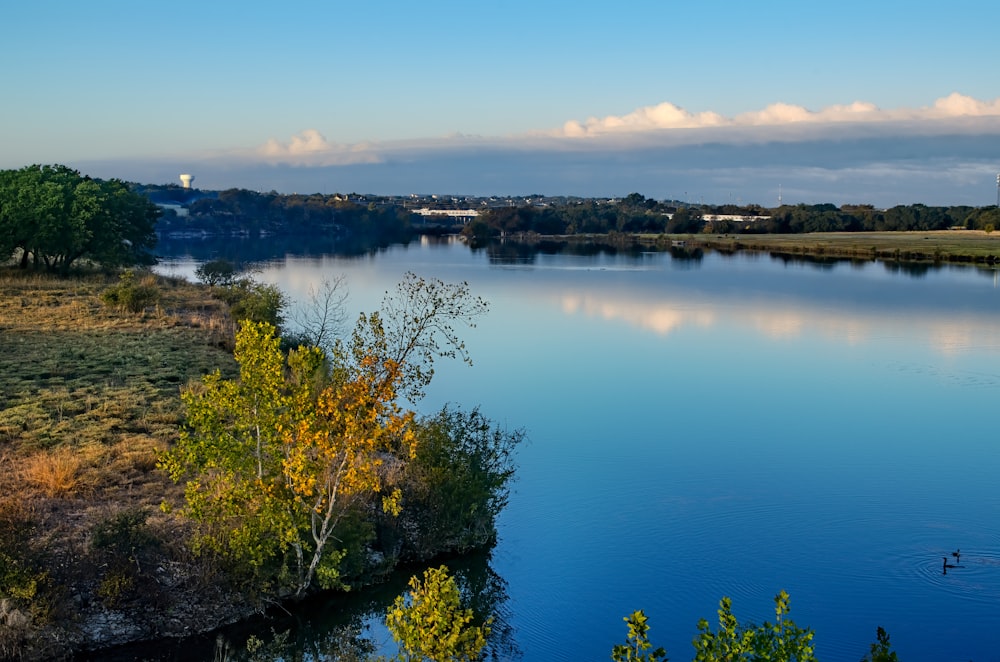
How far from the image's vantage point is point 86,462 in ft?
52.3

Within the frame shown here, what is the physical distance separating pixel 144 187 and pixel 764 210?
4677 inches

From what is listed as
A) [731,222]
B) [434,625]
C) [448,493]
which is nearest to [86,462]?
[448,493]

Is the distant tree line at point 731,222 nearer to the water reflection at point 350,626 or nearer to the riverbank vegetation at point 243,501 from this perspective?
the riverbank vegetation at point 243,501

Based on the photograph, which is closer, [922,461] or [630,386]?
[922,461]

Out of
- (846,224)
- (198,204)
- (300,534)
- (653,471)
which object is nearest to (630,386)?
(653,471)

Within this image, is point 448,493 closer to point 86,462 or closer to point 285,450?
point 285,450

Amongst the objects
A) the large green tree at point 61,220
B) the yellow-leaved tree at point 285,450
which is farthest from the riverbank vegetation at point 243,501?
the large green tree at point 61,220

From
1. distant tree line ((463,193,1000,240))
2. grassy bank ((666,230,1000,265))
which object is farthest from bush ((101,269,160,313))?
distant tree line ((463,193,1000,240))

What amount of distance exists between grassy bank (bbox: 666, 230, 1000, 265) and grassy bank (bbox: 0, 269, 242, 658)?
258ft

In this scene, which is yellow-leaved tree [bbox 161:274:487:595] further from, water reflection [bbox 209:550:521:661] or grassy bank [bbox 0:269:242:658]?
grassy bank [bbox 0:269:242:658]

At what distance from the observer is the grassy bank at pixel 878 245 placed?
302 ft

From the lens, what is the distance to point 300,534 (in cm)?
1299

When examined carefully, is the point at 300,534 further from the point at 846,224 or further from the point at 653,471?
the point at 846,224

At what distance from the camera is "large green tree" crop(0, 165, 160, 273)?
39062 millimetres
